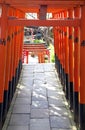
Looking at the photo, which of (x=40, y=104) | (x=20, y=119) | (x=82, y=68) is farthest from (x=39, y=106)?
(x=82, y=68)

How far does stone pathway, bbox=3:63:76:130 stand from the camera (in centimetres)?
623

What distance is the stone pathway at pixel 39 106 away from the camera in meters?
6.23

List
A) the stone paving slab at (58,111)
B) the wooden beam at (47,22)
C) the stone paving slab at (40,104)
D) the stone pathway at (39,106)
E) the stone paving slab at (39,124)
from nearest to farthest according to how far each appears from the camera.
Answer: the wooden beam at (47,22) < the stone paving slab at (39,124) < the stone pathway at (39,106) < the stone paving slab at (58,111) < the stone paving slab at (40,104)

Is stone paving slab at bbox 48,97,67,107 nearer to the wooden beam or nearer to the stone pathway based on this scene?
the stone pathway

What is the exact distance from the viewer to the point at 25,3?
5.06 metres

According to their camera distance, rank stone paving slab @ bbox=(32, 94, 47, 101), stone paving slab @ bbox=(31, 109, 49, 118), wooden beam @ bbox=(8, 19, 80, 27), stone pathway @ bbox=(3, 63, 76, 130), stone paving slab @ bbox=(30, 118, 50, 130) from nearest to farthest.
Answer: wooden beam @ bbox=(8, 19, 80, 27)
stone paving slab @ bbox=(30, 118, 50, 130)
stone pathway @ bbox=(3, 63, 76, 130)
stone paving slab @ bbox=(31, 109, 49, 118)
stone paving slab @ bbox=(32, 94, 47, 101)

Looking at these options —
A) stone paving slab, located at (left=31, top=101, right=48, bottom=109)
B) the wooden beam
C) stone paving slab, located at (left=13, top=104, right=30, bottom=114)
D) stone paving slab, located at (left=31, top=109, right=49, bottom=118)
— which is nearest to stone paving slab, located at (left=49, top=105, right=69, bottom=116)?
stone paving slab, located at (left=31, top=109, right=49, bottom=118)

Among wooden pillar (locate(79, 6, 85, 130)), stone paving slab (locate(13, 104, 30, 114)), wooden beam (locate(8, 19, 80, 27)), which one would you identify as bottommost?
stone paving slab (locate(13, 104, 30, 114))

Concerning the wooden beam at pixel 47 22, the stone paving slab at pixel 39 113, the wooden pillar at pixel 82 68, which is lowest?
the stone paving slab at pixel 39 113

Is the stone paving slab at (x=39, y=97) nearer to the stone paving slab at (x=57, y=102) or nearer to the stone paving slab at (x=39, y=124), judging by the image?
the stone paving slab at (x=57, y=102)

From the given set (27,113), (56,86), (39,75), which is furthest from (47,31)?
(27,113)

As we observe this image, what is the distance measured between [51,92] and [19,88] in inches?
40.1

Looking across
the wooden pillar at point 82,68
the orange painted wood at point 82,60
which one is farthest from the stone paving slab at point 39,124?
the orange painted wood at point 82,60

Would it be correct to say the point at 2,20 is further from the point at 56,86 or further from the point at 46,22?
the point at 56,86
